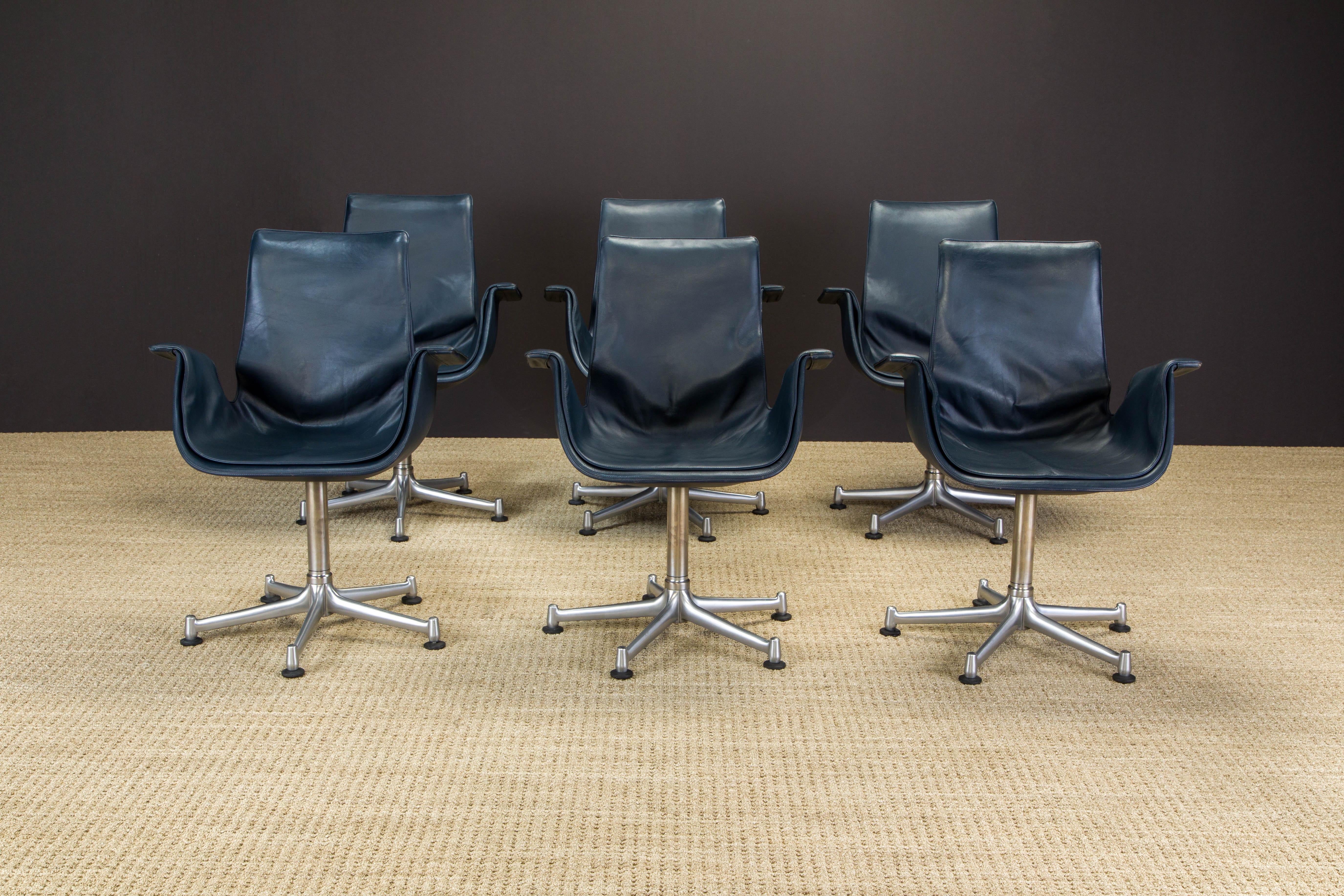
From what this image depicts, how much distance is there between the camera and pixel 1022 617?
2.73 metres

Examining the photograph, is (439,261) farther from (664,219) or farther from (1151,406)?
(1151,406)

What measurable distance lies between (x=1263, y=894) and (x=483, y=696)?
5.25 ft

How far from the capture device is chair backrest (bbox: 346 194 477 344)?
13.2ft

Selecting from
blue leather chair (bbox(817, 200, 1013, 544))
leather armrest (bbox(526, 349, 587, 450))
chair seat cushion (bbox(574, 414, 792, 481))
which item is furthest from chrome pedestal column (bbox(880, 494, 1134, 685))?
blue leather chair (bbox(817, 200, 1013, 544))

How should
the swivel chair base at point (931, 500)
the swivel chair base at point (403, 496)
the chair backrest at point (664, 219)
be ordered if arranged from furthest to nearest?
the chair backrest at point (664, 219), the swivel chair base at point (403, 496), the swivel chair base at point (931, 500)

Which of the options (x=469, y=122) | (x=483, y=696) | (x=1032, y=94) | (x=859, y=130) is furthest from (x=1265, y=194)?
(x=483, y=696)

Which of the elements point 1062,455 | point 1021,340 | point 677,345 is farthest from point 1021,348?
point 677,345

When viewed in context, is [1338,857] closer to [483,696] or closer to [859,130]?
[483,696]

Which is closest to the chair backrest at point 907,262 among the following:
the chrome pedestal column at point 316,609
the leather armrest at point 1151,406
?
the leather armrest at point 1151,406

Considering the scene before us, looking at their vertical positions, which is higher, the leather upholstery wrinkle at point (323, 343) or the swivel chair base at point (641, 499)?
the leather upholstery wrinkle at point (323, 343)

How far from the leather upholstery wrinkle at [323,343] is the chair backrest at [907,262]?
173 cm

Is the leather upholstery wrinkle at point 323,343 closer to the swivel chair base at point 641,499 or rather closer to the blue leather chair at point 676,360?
the blue leather chair at point 676,360

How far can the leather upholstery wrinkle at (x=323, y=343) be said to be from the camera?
290cm

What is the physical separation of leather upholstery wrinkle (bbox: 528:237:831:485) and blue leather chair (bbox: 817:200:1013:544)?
1040 mm
